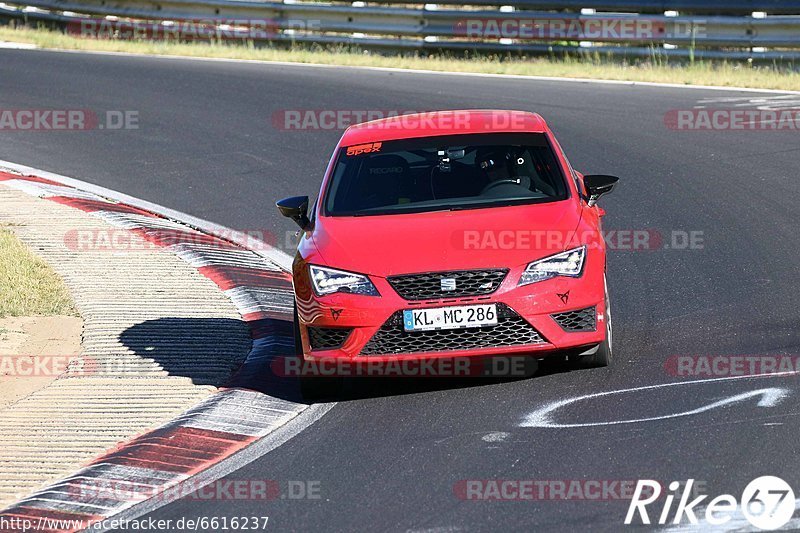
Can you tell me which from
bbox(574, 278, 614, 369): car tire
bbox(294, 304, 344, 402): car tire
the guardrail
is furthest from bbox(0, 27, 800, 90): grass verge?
bbox(294, 304, 344, 402): car tire

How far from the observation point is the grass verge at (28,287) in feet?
32.9

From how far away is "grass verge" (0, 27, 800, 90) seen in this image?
65.5 ft

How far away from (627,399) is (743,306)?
7.36 feet

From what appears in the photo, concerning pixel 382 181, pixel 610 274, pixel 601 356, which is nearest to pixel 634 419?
pixel 601 356

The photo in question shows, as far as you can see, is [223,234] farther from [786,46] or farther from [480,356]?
[786,46]

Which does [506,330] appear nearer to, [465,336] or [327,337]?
[465,336]

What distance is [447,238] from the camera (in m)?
7.93

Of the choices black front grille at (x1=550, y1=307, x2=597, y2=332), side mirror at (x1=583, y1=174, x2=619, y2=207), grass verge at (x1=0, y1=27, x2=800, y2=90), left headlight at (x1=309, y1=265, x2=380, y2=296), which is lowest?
black front grille at (x1=550, y1=307, x2=597, y2=332)

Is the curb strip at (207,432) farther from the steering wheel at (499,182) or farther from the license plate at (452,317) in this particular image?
the steering wheel at (499,182)

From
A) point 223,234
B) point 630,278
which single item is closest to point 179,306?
point 223,234

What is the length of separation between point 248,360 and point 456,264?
6.25 ft

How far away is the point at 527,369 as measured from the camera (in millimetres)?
8117

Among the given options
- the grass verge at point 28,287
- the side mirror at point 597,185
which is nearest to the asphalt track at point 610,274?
the side mirror at point 597,185

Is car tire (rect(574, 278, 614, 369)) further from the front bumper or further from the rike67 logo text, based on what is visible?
the rike67 logo text
